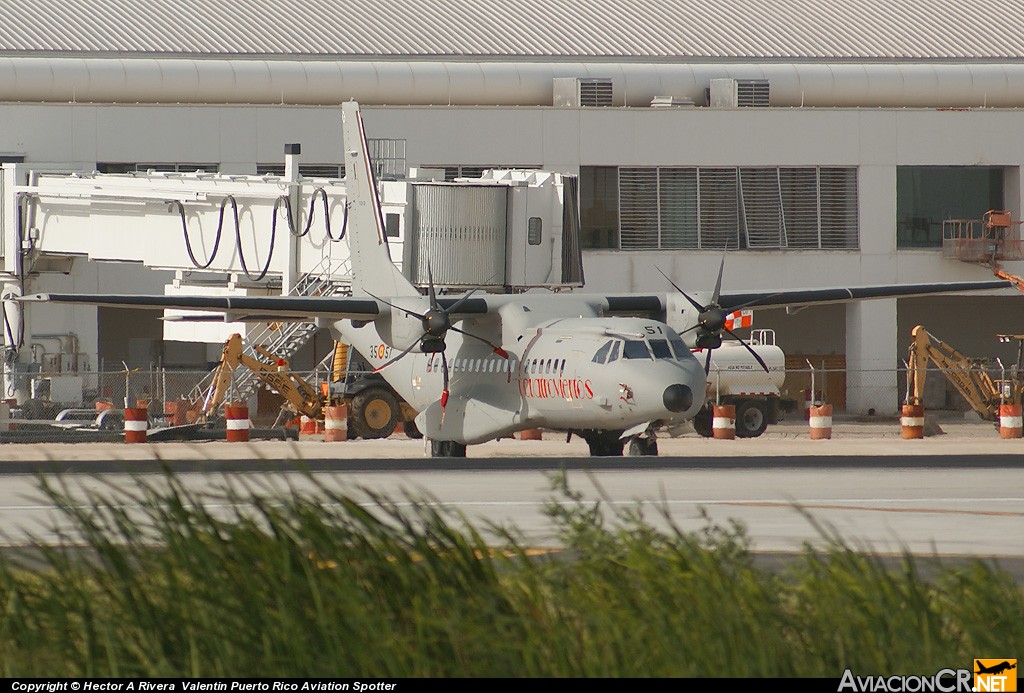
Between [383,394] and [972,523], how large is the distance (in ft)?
72.5

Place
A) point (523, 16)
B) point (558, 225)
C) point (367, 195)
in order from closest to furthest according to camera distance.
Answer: point (367, 195)
point (558, 225)
point (523, 16)

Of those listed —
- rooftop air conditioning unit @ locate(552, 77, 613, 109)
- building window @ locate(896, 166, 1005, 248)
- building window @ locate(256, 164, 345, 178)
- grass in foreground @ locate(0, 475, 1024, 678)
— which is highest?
rooftop air conditioning unit @ locate(552, 77, 613, 109)

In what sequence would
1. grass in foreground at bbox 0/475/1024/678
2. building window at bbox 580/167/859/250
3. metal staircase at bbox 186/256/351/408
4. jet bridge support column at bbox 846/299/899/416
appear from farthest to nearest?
1. building window at bbox 580/167/859/250
2. jet bridge support column at bbox 846/299/899/416
3. metal staircase at bbox 186/256/351/408
4. grass in foreground at bbox 0/475/1024/678

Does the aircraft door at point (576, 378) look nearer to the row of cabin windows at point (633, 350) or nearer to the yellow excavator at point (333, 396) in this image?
the row of cabin windows at point (633, 350)

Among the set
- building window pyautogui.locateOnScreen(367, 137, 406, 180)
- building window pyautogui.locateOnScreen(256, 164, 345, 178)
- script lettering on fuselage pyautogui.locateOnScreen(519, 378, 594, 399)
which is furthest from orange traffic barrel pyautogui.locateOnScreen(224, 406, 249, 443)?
building window pyautogui.locateOnScreen(256, 164, 345, 178)

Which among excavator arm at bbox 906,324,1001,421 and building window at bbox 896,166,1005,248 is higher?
building window at bbox 896,166,1005,248

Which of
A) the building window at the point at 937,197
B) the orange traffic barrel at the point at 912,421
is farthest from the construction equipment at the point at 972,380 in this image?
the building window at the point at 937,197

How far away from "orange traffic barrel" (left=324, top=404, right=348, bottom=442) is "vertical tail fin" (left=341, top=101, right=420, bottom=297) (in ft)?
13.0

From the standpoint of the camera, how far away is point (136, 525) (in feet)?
29.3

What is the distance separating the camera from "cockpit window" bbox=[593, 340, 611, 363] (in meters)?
25.2

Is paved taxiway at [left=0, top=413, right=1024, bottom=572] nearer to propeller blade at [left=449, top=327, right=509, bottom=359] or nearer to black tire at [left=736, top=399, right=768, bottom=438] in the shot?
propeller blade at [left=449, top=327, right=509, bottom=359]

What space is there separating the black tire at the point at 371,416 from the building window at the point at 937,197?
22257mm

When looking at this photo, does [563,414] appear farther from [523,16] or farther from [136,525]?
[523,16]

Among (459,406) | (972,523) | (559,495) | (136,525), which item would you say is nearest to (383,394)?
(459,406)
